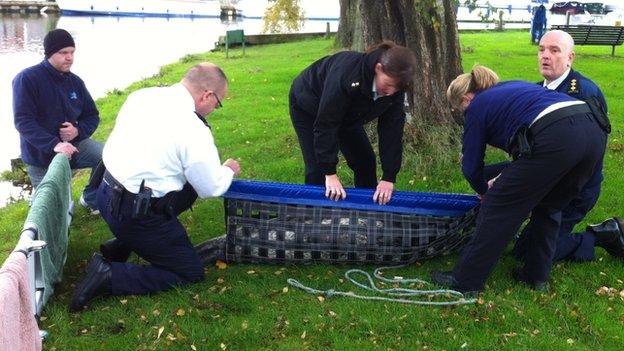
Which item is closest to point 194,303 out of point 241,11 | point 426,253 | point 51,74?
point 426,253

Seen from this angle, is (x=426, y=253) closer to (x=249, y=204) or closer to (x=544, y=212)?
(x=544, y=212)

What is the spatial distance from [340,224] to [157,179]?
54.5 inches

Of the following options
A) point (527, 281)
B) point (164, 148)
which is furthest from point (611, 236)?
point (164, 148)

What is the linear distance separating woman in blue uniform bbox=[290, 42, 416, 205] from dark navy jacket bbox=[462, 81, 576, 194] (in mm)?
512

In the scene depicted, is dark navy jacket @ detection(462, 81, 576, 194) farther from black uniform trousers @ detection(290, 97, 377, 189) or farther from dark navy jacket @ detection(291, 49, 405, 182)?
black uniform trousers @ detection(290, 97, 377, 189)

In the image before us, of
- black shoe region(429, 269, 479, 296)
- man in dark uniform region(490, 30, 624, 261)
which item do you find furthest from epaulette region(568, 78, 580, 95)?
black shoe region(429, 269, 479, 296)

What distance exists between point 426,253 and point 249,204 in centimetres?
140

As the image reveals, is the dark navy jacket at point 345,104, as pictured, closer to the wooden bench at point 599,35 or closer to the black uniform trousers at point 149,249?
the black uniform trousers at point 149,249

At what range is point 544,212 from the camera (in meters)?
4.32

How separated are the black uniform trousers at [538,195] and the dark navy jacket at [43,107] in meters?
3.74

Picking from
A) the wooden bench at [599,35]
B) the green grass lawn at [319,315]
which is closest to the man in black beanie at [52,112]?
the green grass lawn at [319,315]

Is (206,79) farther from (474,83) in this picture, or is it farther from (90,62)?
(90,62)

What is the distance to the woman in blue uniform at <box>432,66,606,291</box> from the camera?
12.7 feet

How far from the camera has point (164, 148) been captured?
4.12 metres
